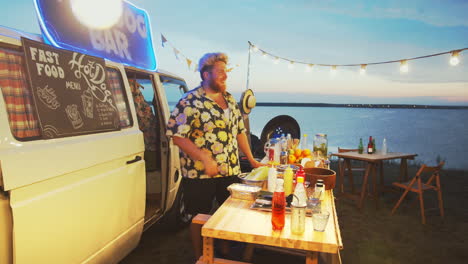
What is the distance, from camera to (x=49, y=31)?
2.45 m

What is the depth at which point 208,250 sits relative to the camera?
197cm

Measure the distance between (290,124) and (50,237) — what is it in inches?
196

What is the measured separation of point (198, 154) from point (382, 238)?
126 inches

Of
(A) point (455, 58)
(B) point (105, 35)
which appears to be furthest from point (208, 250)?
(A) point (455, 58)

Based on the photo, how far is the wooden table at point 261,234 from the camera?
68.5 inches

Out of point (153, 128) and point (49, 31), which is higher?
point (49, 31)

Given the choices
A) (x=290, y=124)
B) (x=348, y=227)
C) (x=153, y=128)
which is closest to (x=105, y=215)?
(x=153, y=128)

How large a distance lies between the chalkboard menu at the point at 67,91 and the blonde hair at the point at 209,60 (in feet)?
2.85

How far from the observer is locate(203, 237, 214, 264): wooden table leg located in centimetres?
196

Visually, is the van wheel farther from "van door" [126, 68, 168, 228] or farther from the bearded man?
the bearded man

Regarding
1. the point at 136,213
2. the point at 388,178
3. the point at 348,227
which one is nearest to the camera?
the point at 136,213

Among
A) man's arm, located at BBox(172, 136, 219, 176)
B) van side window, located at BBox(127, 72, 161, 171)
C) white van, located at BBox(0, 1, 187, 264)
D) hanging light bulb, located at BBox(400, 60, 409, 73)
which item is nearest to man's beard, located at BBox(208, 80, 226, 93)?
man's arm, located at BBox(172, 136, 219, 176)

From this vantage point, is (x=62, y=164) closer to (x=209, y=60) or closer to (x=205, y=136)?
(x=205, y=136)

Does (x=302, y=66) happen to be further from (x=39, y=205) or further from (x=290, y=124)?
(x=39, y=205)
